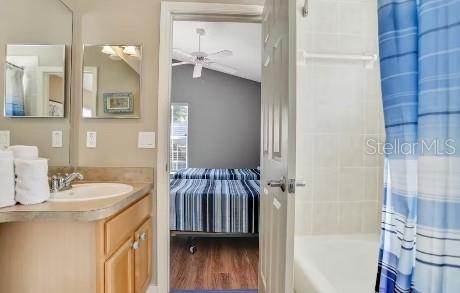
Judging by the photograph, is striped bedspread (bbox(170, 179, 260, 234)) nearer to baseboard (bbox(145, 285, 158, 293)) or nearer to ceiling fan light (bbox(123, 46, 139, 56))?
baseboard (bbox(145, 285, 158, 293))

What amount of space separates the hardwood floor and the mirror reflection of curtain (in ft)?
5.31

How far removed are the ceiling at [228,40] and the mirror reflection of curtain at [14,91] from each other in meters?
2.33

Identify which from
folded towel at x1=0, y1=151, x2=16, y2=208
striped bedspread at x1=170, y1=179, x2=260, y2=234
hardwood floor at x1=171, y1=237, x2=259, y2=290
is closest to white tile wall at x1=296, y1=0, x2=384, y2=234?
hardwood floor at x1=171, y1=237, x2=259, y2=290

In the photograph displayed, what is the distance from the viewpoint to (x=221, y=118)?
6.04 metres

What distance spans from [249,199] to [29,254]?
1921 millimetres

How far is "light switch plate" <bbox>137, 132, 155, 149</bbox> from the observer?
1.82m

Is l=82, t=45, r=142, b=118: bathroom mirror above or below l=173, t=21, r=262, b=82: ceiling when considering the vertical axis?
below

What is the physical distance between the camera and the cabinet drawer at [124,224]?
117cm

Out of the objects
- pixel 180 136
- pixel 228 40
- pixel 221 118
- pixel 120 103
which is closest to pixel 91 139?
pixel 120 103

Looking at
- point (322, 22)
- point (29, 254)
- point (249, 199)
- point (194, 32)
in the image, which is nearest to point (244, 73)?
point (194, 32)

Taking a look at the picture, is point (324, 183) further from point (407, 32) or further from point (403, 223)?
point (407, 32)

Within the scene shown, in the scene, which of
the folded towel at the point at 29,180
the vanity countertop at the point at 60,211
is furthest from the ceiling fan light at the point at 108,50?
the vanity countertop at the point at 60,211

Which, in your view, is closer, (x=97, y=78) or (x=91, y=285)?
(x=91, y=285)

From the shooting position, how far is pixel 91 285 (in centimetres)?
110
